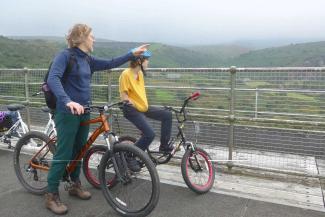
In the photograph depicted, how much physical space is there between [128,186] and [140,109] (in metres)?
1.12

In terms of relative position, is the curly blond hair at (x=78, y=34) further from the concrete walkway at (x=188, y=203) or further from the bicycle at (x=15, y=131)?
the bicycle at (x=15, y=131)

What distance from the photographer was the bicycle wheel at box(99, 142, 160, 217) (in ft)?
12.3

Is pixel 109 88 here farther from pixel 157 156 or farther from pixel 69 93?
pixel 69 93

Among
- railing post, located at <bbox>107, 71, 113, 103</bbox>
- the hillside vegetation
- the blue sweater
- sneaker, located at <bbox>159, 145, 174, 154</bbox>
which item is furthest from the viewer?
the hillside vegetation

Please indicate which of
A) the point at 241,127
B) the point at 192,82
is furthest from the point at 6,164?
the point at 241,127

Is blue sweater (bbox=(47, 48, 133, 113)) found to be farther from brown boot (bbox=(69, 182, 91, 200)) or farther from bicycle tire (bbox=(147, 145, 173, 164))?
bicycle tire (bbox=(147, 145, 173, 164))

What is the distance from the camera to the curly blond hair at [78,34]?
398 cm

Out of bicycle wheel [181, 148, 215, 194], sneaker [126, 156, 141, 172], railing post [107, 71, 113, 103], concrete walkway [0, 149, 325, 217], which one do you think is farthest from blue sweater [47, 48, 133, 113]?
railing post [107, 71, 113, 103]

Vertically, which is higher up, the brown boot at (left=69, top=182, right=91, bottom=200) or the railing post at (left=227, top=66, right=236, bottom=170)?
the railing post at (left=227, top=66, right=236, bottom=170)

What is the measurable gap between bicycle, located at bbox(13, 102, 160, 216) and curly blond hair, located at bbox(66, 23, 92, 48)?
714 millimetres

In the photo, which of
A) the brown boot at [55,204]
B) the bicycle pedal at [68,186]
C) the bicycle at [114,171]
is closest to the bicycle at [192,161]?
the bicycle at [114,171]

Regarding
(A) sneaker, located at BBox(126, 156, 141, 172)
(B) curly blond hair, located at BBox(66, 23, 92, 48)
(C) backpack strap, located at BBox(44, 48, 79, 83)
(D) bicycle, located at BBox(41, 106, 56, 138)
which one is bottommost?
(A) sneaker, located at BBox(126, 156, 141, 172)

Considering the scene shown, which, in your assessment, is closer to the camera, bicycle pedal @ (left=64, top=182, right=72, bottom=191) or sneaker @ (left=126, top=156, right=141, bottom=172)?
sneaker @ (left=126, top=156, right=141, bottom=172)

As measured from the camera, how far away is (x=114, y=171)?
13.2ft
